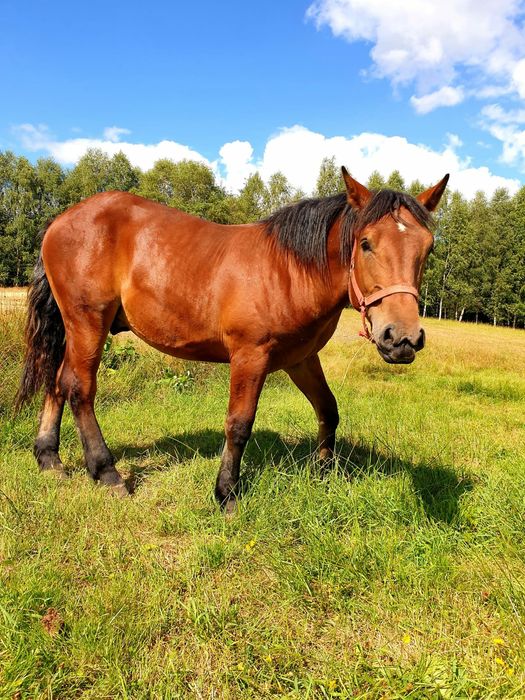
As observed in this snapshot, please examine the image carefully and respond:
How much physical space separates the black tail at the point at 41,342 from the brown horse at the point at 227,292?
0.03 feet

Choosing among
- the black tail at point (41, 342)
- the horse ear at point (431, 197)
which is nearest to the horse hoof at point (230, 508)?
the black tail at point (41, 342)

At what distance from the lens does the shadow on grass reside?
11.0 feet

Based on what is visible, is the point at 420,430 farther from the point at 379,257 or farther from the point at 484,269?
the point at 484,269

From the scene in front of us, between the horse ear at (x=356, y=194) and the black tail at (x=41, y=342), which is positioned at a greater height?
the horse ear at (x=356, y=194)

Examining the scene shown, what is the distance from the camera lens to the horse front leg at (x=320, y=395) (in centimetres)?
381

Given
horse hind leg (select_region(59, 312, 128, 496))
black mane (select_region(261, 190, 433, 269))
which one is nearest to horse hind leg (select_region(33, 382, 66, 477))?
horse hind leg (select_region(59, 312, 128, 496))

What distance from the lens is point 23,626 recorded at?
1.96m

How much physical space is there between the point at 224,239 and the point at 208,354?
0.99 metres

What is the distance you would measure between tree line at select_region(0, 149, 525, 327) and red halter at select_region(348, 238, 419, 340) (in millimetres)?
41579

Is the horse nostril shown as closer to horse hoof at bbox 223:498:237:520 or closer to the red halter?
the red halter

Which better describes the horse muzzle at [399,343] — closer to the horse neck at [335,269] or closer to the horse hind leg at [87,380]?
the horse neck at [335,269]

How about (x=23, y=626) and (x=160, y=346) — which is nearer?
(x=23, y=626)

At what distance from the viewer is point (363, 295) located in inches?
107

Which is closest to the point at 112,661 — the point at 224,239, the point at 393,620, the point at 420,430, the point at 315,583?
the point at 315,583
